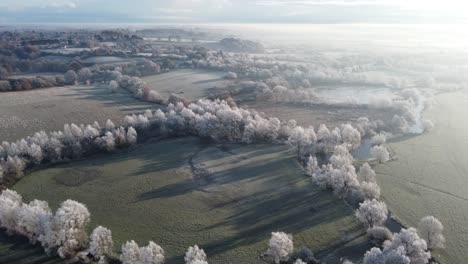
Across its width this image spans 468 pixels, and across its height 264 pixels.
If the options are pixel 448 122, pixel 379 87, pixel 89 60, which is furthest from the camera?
pixel 89 60

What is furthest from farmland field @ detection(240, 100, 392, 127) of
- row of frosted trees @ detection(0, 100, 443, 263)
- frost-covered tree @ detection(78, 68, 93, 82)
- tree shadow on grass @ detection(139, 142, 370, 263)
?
frost-covered tree @ detection(78, 68, 93, 82)

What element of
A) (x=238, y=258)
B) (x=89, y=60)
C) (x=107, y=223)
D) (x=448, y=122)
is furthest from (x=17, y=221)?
(x=89, y=60)

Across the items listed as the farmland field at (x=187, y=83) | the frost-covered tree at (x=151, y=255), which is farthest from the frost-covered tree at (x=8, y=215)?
the farmland field at (x=187, y=83)

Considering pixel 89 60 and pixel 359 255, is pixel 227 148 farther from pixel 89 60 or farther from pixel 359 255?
pixel 89 60

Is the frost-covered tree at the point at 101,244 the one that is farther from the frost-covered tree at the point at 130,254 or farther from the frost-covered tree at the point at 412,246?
the frost-covered tree at the point at 412,246

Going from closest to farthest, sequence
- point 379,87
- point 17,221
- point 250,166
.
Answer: point 17,221 → point 250,166 → point 379,87

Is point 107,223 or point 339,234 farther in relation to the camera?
point 107,223
